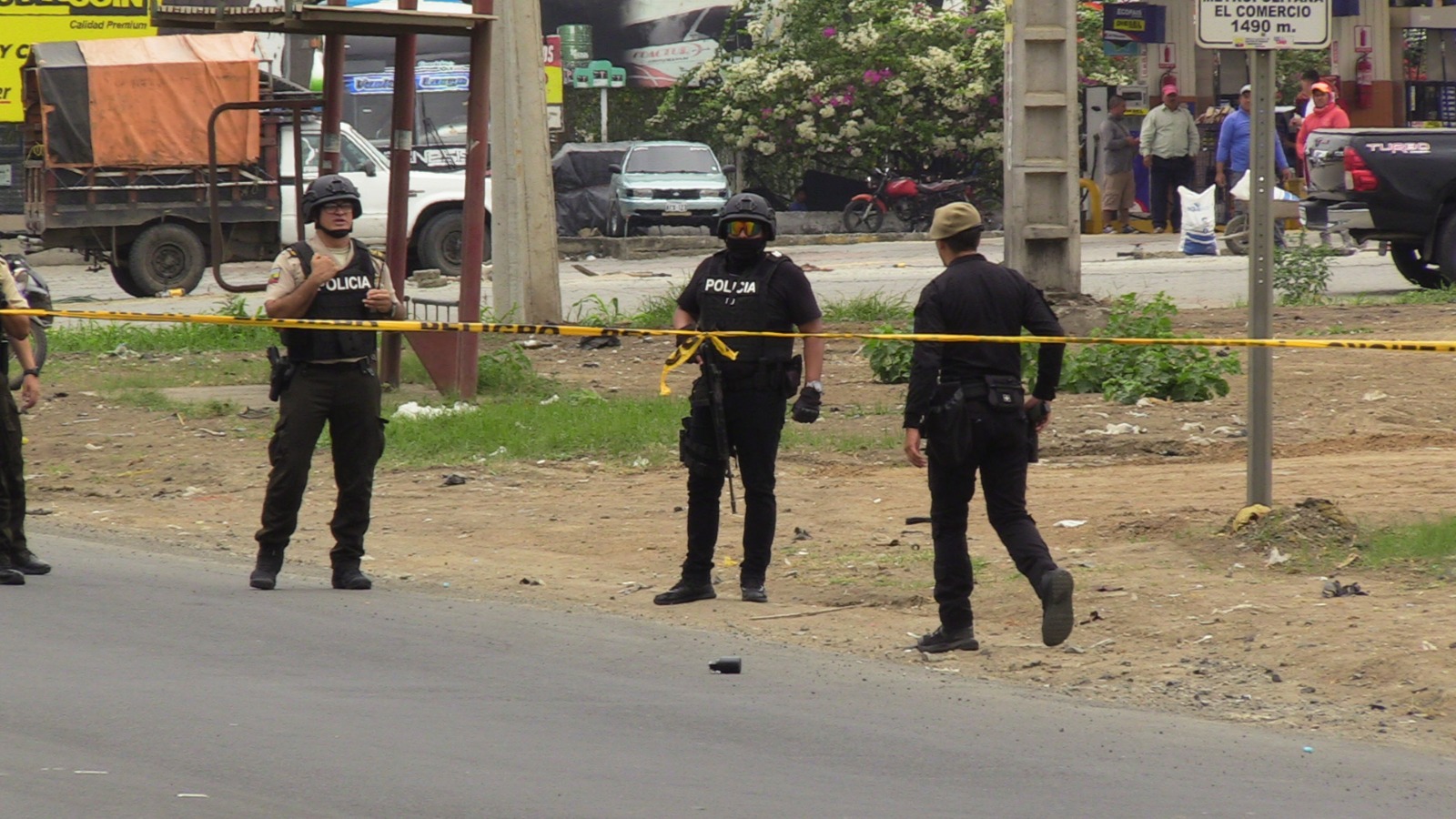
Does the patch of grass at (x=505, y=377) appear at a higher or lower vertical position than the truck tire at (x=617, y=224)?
lower

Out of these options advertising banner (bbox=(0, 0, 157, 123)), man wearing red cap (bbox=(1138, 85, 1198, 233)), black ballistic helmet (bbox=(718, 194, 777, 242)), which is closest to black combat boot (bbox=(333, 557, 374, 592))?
black ballistic helmet (bbox=(718, 194, 777, 242))

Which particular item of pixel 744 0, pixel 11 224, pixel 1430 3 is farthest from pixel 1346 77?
pixel 11 224

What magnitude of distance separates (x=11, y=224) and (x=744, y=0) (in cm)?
1443

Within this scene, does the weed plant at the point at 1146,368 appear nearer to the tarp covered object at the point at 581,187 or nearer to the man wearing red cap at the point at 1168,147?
the man wearing red cap at the point at 1168,147

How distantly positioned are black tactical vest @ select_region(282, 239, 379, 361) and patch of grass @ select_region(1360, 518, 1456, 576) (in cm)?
435

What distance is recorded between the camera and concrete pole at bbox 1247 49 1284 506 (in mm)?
8281

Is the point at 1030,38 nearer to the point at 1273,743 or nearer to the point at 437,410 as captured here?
the point at 437,410

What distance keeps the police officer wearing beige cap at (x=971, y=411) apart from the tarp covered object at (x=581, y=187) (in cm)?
2634

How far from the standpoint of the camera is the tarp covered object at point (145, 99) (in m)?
22.6

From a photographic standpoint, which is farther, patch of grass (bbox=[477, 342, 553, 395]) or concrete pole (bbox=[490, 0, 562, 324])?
concrete pole (bbox=[490, 0, 562, 324])

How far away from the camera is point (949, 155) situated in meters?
34.2

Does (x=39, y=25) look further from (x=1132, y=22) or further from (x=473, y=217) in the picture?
(x=473, y=217)

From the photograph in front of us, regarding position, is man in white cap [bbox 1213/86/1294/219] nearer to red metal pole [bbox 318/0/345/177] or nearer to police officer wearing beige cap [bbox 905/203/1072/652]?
red metal pole [bbox 318/0/345/177]

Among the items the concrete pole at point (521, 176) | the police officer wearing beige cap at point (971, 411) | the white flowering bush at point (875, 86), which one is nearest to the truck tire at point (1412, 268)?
the concrete pole at point (521, 176)
